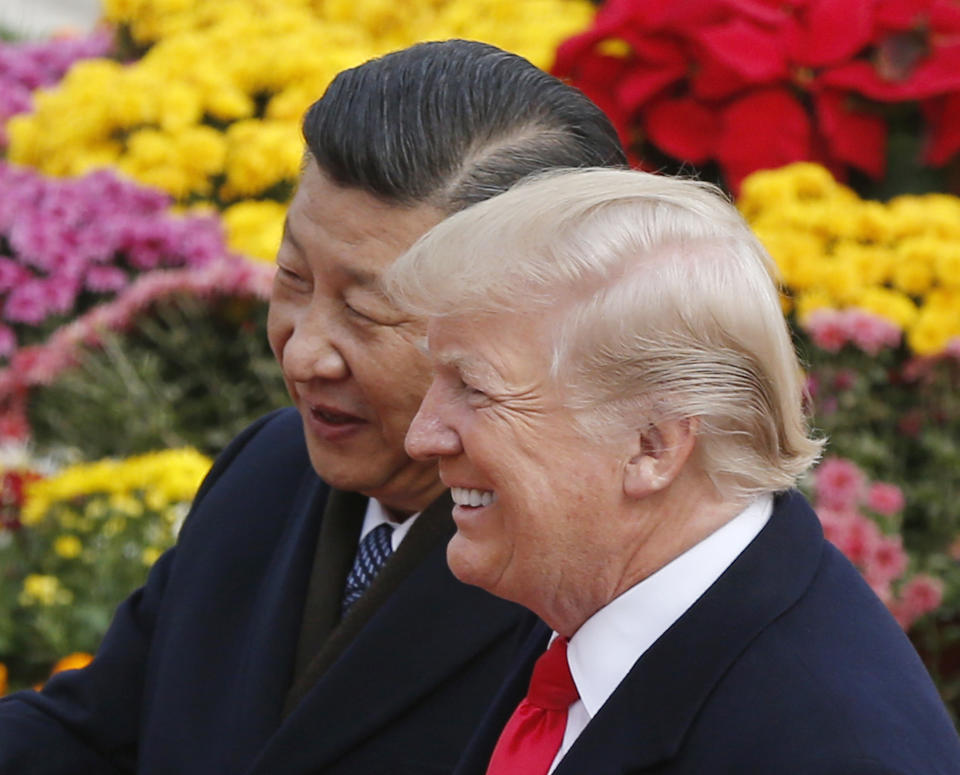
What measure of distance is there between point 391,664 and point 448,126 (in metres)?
0.71

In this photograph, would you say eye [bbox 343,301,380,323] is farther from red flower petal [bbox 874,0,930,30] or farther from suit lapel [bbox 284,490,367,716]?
red flower petal [bbox 874,0,930,30]

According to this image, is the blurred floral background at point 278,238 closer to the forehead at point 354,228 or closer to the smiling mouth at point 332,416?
the smiling mouth at point 332,416

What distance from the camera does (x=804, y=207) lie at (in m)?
4.00

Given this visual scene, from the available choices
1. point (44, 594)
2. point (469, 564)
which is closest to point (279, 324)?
point (469, 564)

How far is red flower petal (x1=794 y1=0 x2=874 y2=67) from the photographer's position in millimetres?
4316

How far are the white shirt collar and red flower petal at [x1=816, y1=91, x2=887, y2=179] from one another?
10.1ft

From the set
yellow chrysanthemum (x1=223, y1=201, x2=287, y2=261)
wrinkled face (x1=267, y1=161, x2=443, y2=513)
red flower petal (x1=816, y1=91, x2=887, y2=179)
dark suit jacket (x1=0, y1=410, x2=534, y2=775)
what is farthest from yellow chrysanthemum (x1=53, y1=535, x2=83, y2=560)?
red flower petal (x1=816, y1=91, x2=887, y2=179)

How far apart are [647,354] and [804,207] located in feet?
9.08

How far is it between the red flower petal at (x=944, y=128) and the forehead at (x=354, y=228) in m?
2.89

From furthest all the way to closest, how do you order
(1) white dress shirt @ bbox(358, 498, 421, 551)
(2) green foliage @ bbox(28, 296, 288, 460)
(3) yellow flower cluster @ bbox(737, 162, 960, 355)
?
(2) green foliage @ bbox(28, 296, 288, 460) → (3) yellow flower cluster @ bbox(737, 162, 960, 355) → (1) white dress shirt @ bbox(358, 498, 421, 551)

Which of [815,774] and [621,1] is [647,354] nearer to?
[815,774]

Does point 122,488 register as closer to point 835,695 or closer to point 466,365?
point 466,365

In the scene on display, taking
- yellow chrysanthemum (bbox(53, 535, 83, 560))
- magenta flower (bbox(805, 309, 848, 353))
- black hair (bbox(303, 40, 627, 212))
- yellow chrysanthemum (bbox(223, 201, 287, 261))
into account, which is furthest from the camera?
yellow chrysanthemum (bbox(223, 201, 287, 261))

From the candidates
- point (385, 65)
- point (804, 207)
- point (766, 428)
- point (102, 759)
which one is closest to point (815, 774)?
point (766, 428)
